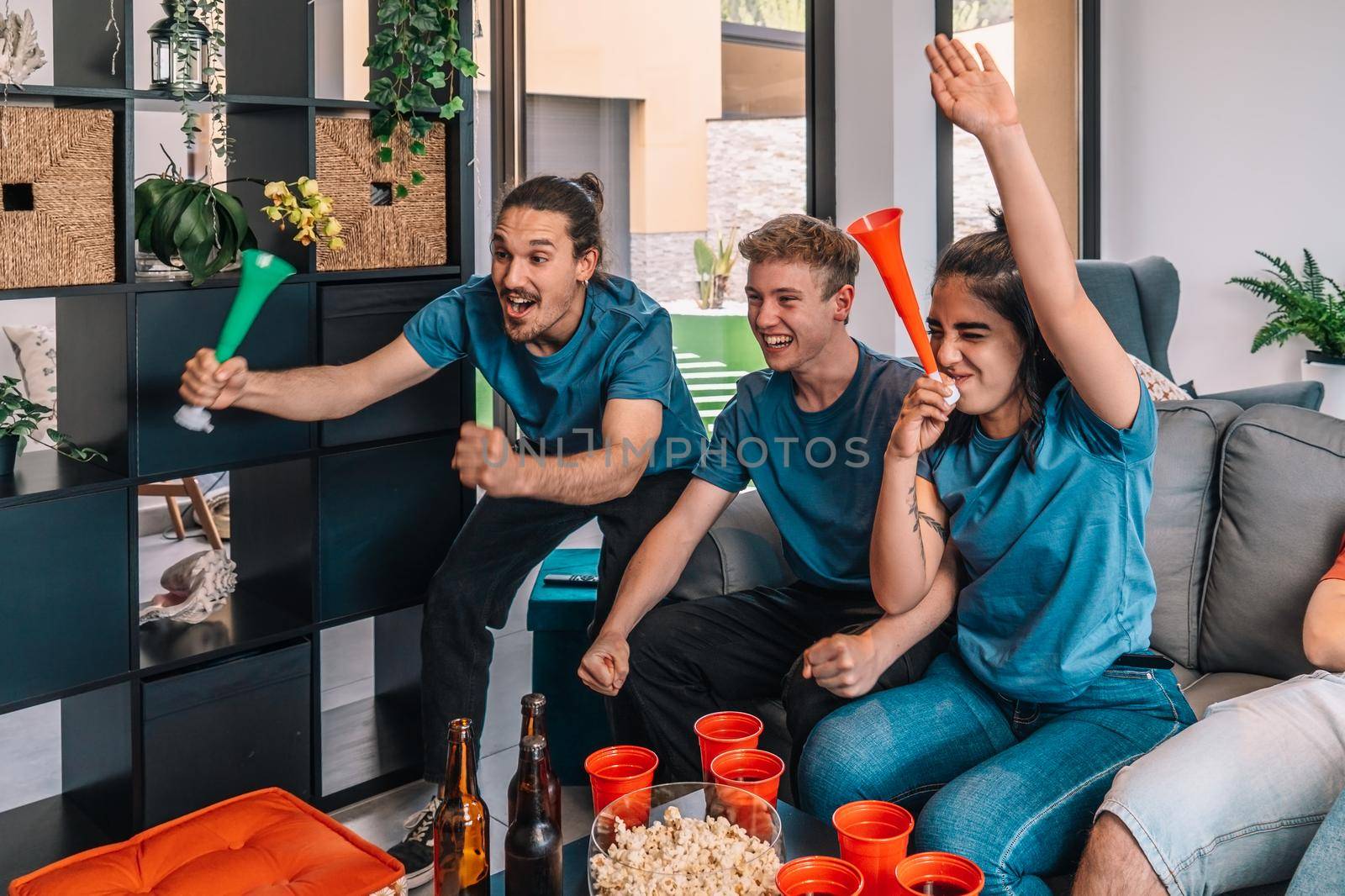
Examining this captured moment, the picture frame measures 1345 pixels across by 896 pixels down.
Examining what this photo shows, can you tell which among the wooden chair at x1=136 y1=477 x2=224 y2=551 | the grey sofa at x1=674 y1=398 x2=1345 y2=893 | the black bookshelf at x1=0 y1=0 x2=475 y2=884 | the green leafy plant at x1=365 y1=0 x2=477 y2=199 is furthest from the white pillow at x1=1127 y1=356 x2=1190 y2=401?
the wooden chair at x1=136 y1=477 x2=224 y2=551

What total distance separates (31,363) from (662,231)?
82.3 inches

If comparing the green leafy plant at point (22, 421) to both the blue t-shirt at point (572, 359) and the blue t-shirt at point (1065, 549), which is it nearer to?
the blue t-shirt at point (572, 359)

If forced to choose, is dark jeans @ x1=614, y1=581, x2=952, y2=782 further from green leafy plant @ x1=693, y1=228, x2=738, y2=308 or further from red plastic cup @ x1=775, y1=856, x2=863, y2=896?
green leafy plant @ x1=693, y1=228, x2=738, y2=308

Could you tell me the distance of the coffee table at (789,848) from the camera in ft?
4.93

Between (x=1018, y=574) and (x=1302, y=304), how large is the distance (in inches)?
116

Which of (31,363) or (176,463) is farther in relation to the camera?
(31,363)

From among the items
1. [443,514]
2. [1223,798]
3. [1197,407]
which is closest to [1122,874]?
[1223,798]

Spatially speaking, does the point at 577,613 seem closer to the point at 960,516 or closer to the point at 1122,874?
the point at 960,516

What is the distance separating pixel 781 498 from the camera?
7.61 feet

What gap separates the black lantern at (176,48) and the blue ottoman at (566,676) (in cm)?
124

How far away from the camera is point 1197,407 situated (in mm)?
2260

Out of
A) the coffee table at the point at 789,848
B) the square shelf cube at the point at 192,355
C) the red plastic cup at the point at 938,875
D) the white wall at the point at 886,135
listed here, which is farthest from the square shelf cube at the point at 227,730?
the white wall at the point at 886,135

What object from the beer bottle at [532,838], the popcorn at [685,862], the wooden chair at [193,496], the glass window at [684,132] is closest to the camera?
the popcorn at [685,862]

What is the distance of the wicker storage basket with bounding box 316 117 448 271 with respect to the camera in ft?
8.19
